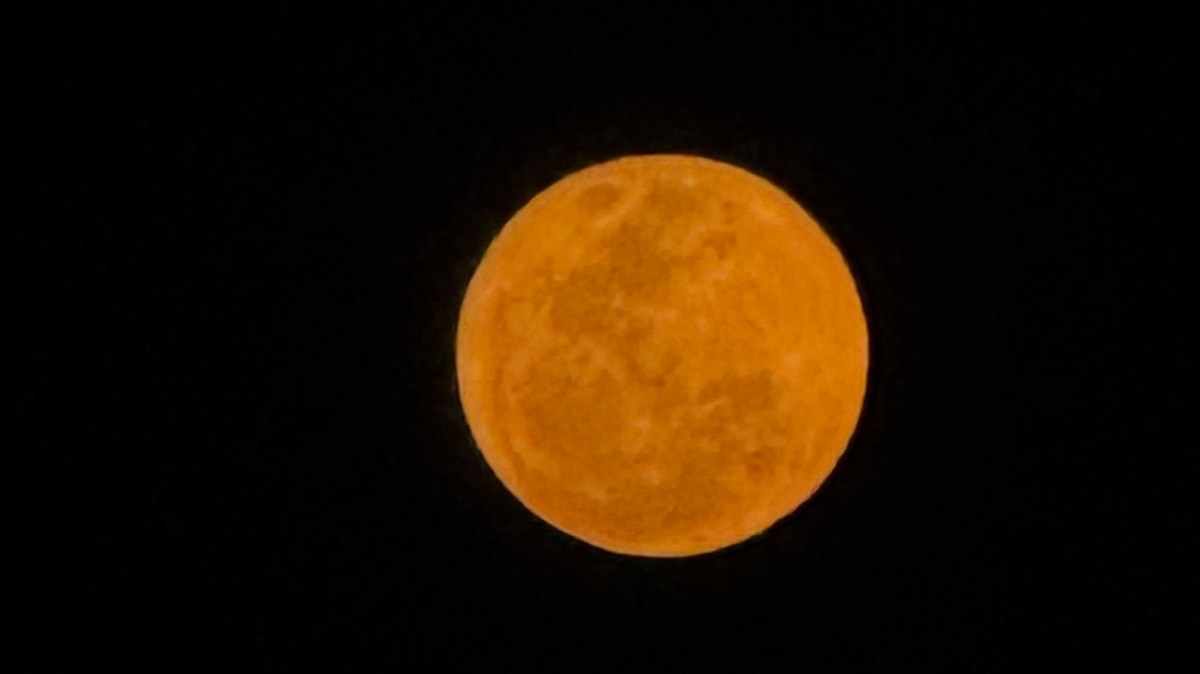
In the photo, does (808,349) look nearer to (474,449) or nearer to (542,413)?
(542,413)

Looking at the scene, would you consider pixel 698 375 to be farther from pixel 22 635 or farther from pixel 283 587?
pixel 22 635

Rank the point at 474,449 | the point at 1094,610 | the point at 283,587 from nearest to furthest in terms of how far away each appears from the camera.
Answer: the point at 474,449 < the point at 1094,610 < the point at 283,587

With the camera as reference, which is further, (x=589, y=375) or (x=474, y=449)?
(x=474, y=449)

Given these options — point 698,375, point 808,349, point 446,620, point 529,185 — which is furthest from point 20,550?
point 808,349

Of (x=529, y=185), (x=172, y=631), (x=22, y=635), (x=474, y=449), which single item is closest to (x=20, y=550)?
(x=22, y=635)

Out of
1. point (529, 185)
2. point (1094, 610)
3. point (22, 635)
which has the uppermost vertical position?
point (529, 185)

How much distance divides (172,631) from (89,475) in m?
0.54

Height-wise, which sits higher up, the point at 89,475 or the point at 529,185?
the point at 529,185

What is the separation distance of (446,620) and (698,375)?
4.76 feet

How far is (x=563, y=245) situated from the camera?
238 centimetres

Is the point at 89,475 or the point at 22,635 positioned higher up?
the point at 89,475

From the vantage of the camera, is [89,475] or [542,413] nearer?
[542,413]

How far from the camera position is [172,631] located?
3326mm

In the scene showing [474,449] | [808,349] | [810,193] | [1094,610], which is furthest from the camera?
[1094,610]
